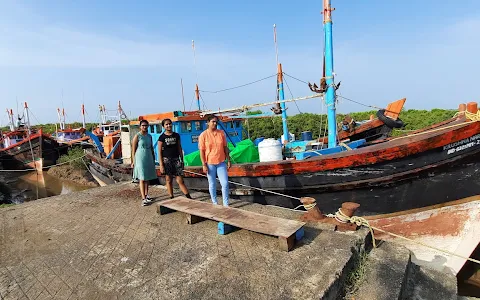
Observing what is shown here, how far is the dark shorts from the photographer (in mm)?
5027

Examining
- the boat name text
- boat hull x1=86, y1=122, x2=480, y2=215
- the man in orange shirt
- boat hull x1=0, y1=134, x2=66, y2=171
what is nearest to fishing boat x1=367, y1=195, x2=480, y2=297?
boat hull x1=86, y1=122, x2=480, y2=215

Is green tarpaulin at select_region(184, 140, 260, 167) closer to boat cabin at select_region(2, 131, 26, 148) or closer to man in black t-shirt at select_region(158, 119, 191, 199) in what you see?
man in black t-shirt at select_region(158, 119, 191, 199)

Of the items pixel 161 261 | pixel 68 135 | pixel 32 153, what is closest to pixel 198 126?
pixel 161 261

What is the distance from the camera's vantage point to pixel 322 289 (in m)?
2.40

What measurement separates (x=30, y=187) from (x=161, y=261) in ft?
57.2

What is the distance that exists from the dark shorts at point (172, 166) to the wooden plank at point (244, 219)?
31.8 inches

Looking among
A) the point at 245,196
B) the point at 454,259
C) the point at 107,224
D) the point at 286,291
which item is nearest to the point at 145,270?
the point at 286,291

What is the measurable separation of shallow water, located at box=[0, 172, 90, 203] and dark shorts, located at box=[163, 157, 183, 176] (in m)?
12.3

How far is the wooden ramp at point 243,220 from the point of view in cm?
307

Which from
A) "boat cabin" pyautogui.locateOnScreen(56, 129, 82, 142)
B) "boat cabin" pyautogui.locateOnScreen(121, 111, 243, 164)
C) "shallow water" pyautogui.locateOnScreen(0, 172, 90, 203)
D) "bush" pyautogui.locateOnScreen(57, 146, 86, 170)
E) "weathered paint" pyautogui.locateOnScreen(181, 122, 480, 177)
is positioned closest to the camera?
"weathered paint" pyautogui.locateOnScreen(181, 122, 480, 177)

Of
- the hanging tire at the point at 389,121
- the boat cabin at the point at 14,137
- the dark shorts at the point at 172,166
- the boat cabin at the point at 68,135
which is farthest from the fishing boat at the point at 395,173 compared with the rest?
the boat cabin at the point at 14,137

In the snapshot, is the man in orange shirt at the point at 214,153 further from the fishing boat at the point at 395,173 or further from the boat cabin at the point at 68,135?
the boat cabin at the point at 68,135

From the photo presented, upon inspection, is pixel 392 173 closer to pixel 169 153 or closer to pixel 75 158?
pixel 169 153

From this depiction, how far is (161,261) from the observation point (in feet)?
10.0
